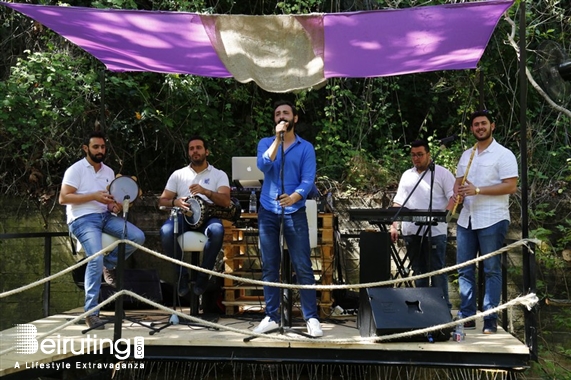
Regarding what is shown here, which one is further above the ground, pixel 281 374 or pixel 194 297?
pixel 194 297

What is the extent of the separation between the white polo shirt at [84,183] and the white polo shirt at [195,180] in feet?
2.02

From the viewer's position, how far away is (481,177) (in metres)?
5.62

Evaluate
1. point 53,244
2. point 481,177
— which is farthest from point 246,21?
point 53,244

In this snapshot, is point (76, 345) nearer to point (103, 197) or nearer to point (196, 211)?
point (103, 197)

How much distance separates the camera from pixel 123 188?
231 inches

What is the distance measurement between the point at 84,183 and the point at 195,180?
95 cm

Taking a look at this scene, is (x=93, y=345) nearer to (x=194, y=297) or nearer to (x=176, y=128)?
(x=194, y=297)

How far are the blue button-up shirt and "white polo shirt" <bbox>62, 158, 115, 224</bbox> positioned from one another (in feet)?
4.69

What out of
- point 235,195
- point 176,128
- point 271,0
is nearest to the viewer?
point 235,195

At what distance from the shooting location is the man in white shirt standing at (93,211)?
576cm

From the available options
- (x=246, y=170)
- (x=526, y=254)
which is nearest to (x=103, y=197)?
(x=246, y=170)

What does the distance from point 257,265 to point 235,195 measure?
1.04 m

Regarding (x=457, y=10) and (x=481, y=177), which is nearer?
(x=457, y=10)

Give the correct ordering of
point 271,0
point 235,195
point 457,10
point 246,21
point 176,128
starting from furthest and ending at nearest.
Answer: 1. point 271,0
2. point 176,128
3. point 235,195
4. point 246,21
5. point 457,10
